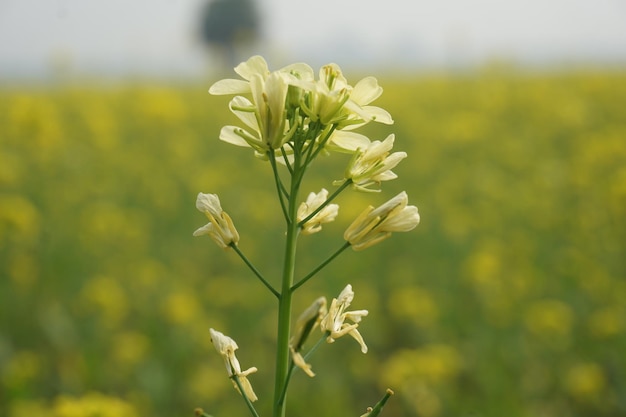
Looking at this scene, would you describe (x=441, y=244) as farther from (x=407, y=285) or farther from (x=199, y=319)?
(x=199, y=319)

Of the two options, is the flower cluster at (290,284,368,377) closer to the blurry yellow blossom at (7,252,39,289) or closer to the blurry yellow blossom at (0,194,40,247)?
the blurry yellow blossom at (7,252,39,289)

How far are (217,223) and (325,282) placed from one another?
3.07m

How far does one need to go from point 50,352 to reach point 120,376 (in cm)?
51

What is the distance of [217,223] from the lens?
1010 millimetres

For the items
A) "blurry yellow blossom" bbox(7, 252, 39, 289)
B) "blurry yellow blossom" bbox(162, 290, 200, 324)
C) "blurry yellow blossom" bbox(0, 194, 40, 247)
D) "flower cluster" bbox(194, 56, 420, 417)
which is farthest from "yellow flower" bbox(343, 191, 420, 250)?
"blurry yellow blossom" bbox(0, 194, 40, 247)

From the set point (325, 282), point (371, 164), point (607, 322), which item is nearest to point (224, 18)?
point (325, 282)

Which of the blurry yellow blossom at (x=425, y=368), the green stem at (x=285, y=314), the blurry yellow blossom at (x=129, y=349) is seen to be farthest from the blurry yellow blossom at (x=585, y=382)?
the green stem at (x=285, y=314)

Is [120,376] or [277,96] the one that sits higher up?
[277,96]

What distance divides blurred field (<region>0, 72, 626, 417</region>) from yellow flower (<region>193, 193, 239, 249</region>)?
41.8 inches

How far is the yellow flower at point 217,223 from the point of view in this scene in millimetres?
999

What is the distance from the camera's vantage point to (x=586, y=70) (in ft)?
38.4

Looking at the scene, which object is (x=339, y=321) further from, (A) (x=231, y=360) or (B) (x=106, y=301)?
(B) (x=106, y=301)

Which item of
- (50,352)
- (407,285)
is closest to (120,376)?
(50,352)

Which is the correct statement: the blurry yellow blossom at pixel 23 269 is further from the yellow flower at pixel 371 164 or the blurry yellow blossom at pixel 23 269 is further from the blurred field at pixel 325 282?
the yellow flower at pixel 371 164
